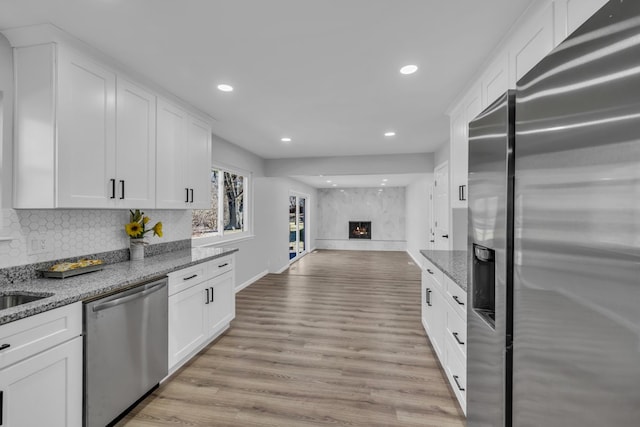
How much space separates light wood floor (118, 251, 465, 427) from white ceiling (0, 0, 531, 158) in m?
2.52

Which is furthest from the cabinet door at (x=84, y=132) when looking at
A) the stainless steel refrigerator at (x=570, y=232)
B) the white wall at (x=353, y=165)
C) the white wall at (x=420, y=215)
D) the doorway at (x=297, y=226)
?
the doorway at (x=297, y=226)

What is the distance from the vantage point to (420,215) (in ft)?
24.3

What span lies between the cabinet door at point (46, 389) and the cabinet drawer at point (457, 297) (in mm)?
2302

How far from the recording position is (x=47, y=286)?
5.90 ft

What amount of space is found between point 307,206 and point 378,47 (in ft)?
25.6

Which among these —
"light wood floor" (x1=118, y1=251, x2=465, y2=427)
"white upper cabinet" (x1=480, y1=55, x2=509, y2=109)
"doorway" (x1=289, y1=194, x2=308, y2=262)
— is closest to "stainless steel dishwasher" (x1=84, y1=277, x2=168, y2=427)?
"light wood floor" (x1=118, y1=251, x2=465, y2=427)

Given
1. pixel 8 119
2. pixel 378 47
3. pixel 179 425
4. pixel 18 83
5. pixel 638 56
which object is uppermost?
pixel 378 47

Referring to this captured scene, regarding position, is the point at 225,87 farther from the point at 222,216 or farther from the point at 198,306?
the point at 222,216

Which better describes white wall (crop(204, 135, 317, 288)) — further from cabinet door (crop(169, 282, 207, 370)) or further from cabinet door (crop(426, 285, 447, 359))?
cabinet door (crop(426, 285, 447, 359))

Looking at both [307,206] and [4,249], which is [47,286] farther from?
[307,206]

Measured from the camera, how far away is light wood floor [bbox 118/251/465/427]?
2006 mm

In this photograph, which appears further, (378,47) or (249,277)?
(249,277)

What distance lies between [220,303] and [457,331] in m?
2.30

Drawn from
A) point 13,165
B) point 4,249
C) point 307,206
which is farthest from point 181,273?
point 307,206
